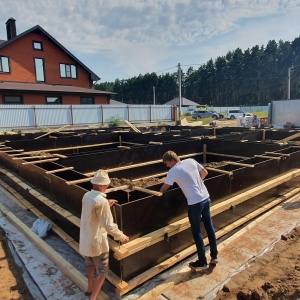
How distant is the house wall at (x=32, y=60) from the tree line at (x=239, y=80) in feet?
153

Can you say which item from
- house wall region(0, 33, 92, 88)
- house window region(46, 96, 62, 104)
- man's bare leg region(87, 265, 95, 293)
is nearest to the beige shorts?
man's bare leg region(87, 265, 95, 293)

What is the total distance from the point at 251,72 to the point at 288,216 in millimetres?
80511

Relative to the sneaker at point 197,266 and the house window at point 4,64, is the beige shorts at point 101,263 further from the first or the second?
the house window at point 4,64

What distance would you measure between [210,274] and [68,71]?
86.2ft

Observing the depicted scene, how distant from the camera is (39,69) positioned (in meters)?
24.1

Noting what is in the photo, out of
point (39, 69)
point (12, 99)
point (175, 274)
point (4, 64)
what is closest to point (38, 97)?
point (12, 99)

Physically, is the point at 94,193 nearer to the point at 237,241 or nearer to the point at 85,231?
the point at 85,231

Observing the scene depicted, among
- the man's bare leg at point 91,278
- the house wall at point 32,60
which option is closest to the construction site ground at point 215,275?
the man's bare leg at point 91,278

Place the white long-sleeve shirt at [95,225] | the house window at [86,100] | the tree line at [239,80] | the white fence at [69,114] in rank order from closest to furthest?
the white long-sleeve shirt at [95,225]
the white fence at [69,114]
the house window at [86,100]
the tree line at [239,80]

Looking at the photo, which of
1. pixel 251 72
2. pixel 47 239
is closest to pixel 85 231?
pixel 47 239

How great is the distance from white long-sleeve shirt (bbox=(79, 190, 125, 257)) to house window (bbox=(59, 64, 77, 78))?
25.5 m

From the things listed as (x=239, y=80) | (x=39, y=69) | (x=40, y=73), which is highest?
(x=239, y=80)

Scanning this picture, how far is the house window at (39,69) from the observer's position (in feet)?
78.2

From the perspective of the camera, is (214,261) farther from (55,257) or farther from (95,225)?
(55,257)
